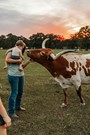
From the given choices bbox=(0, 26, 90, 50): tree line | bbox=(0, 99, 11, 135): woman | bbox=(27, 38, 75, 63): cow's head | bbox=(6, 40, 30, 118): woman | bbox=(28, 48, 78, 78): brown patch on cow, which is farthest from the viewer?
bbox=(0, 26, 90, 50): tree line

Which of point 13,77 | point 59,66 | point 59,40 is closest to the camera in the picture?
point 13,77

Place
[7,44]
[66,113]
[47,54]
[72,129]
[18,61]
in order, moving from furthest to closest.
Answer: [7,44], [47,54], [66,113], [18,61], [72,129]

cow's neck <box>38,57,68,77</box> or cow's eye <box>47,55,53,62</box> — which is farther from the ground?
cow's eye <box>47,55,53,62</box>

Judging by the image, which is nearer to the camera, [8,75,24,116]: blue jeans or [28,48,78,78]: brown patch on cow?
[8,75,24,116]: blue jeans

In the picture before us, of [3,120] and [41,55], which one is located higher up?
[41,55]

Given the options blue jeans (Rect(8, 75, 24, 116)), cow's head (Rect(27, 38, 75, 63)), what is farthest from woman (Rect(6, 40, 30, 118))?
cow's head (Rect(27, 38, 75, 63))

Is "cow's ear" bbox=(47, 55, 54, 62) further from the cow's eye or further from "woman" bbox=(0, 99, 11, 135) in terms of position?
"woman" bbox=(0, 99, 11, 135)

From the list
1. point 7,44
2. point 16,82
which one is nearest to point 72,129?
point 16,82

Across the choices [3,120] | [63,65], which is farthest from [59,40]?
[3,120]

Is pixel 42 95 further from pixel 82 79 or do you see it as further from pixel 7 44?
pixel 7 44

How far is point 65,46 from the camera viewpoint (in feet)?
415

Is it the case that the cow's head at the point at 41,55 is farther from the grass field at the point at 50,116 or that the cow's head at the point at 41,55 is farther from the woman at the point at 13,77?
the grass field at the point at 50,116

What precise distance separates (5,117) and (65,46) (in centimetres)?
12295

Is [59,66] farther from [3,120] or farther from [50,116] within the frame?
[3,120]
